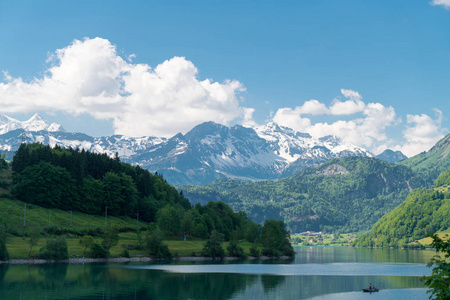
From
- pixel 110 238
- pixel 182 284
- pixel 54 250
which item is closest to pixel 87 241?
pixel 110 238

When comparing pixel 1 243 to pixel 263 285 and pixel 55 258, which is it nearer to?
pixel 55 258

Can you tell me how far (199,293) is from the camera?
344 feet

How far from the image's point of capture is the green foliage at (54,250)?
158m

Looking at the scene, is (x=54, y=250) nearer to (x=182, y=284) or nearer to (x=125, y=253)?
(x=125, y=253)

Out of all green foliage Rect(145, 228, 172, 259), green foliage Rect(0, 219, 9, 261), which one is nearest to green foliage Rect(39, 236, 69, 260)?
green foliage Rect(0, 219, 9, 261)

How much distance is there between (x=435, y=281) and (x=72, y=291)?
81241 mm

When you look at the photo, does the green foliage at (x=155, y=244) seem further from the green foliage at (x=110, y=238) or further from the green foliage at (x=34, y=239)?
the green foliage at (x=34, y=239)

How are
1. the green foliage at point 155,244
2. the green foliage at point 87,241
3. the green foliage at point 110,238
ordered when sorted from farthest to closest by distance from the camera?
1. the green foliage at point 155,244
2. the green foliage at point 110,238
3. the green foliage at point 87,241

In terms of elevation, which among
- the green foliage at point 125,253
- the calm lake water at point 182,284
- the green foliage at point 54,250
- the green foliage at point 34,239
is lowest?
the calm lake water at point 182,284

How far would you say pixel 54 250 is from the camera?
158m

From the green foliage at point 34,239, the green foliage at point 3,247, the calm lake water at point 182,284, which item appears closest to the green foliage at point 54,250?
the green foliage at point 34,239

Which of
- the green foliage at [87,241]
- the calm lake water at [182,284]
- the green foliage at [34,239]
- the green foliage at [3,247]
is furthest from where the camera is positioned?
the green foliage at [87,241]

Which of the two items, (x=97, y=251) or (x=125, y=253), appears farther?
(x=125, y=253)

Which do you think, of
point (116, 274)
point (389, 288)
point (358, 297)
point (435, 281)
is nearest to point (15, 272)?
point (116, 274)
